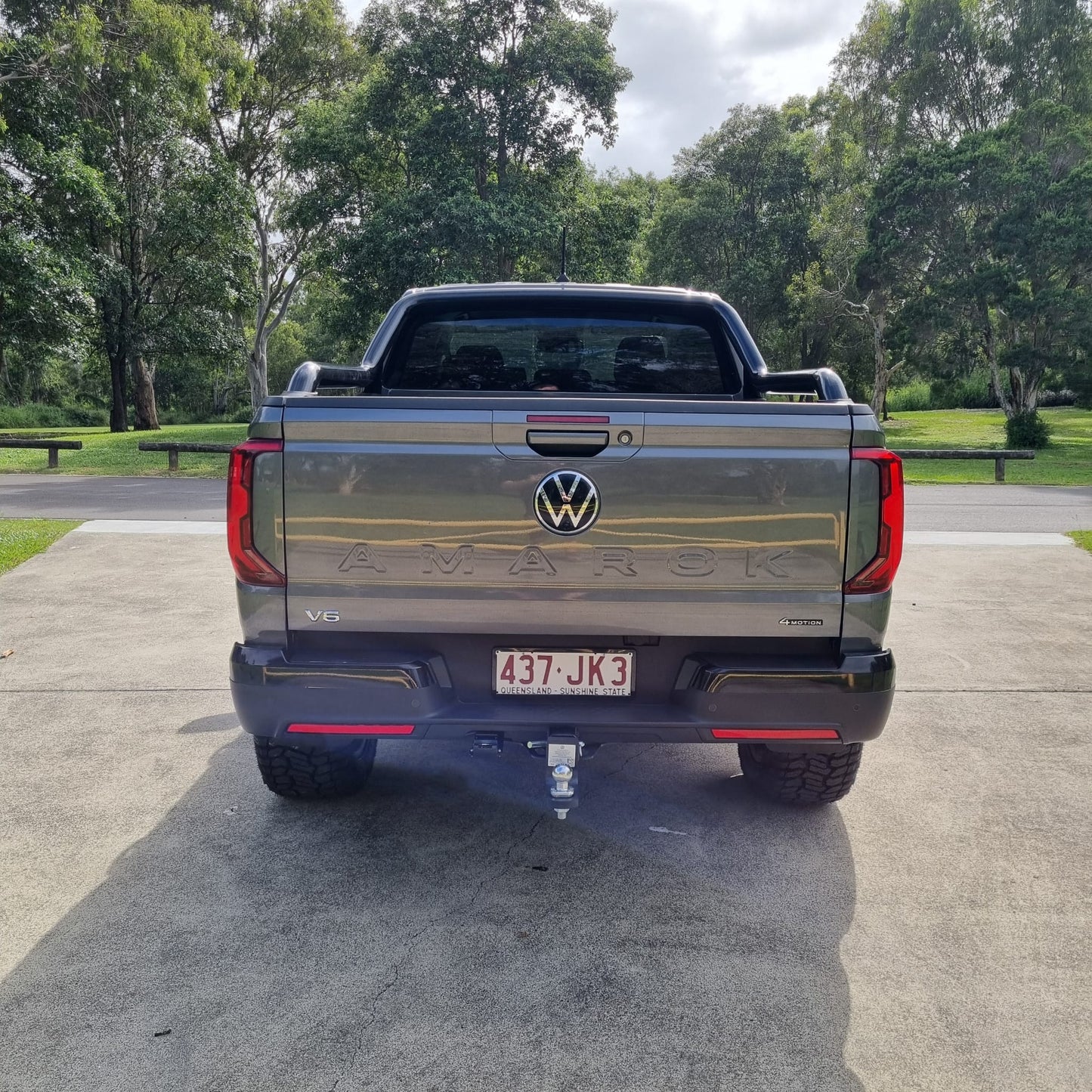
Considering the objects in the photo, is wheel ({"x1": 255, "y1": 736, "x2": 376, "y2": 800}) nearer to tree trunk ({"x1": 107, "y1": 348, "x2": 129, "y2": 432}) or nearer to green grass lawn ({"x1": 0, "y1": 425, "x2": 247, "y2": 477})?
green grass lawn ({"x1": 0, "y1": 425, "x2": 247, "y2": 477})

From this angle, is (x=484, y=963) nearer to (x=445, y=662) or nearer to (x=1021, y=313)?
(x=445, y=662)

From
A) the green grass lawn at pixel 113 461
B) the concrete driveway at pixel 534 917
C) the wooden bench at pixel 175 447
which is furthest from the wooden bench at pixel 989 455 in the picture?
the concrete driveway at pixel 534 917

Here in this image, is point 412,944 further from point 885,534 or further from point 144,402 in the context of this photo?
point 144,402

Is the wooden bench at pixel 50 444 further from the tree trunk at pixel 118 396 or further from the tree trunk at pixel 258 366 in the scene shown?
the tree trunk at pixel 258 366

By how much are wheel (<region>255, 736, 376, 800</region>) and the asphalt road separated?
8940 millimetres

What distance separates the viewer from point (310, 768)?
379 cm

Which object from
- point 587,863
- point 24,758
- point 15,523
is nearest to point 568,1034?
point 587,863

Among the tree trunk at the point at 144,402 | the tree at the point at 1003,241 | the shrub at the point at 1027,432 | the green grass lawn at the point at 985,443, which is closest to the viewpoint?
the green grass lawn at the point at 985,443

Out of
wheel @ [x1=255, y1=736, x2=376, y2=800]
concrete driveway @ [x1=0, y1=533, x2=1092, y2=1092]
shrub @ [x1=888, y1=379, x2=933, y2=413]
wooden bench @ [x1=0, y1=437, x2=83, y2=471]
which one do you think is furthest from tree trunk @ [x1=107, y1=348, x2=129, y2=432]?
shrub @ [x1=888, y1=379, x2=933, y2=413]

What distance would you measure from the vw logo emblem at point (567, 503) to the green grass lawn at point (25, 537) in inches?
287

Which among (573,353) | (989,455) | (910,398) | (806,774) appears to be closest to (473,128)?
(989,455)

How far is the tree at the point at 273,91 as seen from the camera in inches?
1203

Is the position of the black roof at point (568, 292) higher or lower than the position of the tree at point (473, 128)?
lower

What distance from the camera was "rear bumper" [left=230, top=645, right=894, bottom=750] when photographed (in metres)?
2.97
